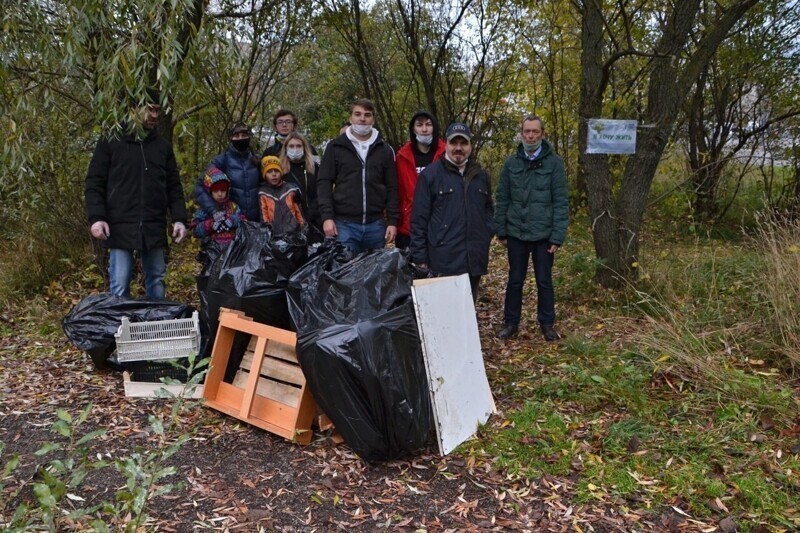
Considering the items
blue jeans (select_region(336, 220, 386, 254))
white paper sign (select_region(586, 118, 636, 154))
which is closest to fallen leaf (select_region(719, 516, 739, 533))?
blue jeans (select_region(336, 220, 386, 254))

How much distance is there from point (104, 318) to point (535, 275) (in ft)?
9.70

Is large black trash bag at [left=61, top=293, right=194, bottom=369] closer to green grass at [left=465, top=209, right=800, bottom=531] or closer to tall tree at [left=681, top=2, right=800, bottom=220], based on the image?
green grass at [left=465, top=209, right=800, bottom=531]

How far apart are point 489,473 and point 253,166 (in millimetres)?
2768

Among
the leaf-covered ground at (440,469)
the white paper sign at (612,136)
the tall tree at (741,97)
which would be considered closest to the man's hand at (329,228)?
the leaf-covered ground at (440,469)

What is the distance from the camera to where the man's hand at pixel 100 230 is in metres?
4.04

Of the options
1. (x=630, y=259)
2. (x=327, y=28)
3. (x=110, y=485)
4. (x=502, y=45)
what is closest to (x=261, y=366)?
(x=110, y=485)

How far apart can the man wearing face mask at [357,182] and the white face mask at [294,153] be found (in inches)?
9.9

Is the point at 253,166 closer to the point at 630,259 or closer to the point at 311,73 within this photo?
the point at 630,259

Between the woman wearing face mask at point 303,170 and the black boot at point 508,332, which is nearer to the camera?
the woman wearing face mask at point 303,170

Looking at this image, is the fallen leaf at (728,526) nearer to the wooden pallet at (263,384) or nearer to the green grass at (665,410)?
the green grass at (665,410)

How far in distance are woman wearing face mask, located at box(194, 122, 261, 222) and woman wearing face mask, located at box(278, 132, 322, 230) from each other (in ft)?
0.78

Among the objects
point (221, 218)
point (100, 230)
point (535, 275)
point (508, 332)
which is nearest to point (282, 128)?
point (221, 218)

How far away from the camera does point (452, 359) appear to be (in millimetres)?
3145

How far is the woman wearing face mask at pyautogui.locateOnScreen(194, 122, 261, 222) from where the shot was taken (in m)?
4.34
